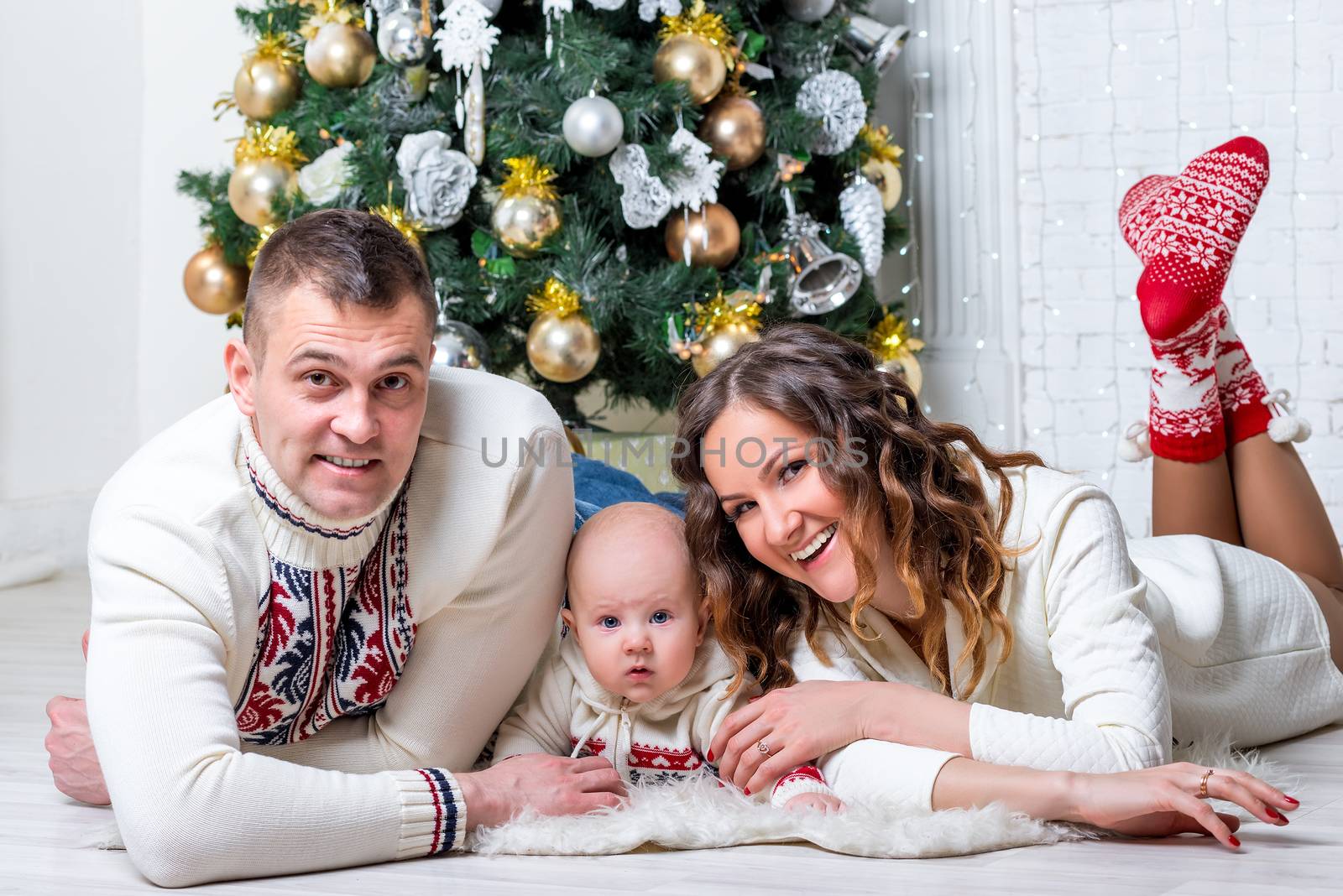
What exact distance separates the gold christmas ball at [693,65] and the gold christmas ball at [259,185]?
0.88 metres

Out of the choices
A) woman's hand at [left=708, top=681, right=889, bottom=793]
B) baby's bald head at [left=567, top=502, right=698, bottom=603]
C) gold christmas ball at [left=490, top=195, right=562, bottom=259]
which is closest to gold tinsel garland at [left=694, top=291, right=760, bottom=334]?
gold christmas ball at [left=490, top=195, right=562, bottom=259]

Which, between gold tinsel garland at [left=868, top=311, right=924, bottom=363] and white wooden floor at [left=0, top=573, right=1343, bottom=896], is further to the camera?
gold tinsel garland at [left=868, top=311, right=924, bottom=363]

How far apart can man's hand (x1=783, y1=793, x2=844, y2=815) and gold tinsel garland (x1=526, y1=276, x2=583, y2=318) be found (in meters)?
1.57

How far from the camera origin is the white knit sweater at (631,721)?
6.08 feet

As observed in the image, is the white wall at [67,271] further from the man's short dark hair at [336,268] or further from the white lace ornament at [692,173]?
the man's short dark hair at [336,268]

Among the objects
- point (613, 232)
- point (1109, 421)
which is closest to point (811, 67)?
point (613, 232)

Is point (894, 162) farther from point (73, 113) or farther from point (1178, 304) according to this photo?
point (73, 113)

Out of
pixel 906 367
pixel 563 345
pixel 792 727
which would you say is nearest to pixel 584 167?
pixel 563 345

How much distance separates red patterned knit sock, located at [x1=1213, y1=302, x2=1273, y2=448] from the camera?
7.99 feet

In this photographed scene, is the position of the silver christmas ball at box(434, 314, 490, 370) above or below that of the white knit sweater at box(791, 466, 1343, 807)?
above

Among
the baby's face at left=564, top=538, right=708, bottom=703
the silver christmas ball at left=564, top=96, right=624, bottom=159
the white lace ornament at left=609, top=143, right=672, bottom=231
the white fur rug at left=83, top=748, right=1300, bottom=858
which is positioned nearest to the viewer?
the white fur rug at left=83, top=748, right=1300, bottom=858

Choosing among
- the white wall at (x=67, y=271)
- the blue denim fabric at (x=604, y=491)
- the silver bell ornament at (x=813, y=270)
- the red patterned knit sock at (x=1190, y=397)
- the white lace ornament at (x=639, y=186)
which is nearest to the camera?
the blue denim fabric at (x=604, y=491)

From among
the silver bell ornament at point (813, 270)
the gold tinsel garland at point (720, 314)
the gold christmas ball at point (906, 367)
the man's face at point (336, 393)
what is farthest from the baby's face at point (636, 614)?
the gold christmas ball at point (906, 367)

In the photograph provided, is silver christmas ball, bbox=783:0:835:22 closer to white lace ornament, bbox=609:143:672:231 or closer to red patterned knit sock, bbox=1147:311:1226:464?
white lace ornament, bbox=609:143:672:231
